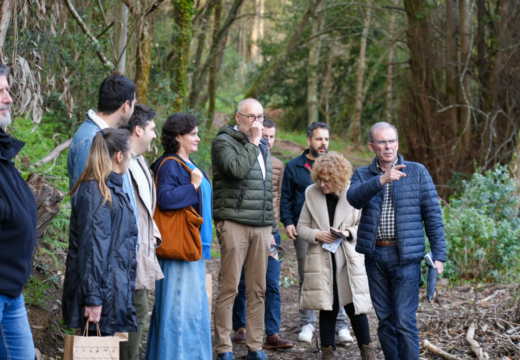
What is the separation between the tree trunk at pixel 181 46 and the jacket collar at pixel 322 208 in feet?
22.0

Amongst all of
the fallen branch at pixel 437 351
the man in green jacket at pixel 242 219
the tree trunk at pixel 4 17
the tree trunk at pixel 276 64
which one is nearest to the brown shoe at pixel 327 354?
the man in green jacket at pixel 242 219

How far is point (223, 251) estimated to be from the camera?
5016 millimetres

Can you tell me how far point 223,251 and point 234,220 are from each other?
307mm

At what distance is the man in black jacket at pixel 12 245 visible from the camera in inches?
109

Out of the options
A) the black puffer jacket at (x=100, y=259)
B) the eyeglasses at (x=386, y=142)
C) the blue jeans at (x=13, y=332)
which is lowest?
the blue jeans at (x=13, y=332)

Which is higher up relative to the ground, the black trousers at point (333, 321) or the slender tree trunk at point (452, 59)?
the slender tree trunk at point (452, 59)

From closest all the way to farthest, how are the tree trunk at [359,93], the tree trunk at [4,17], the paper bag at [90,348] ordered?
the paper bag at [90,348]
the tree trunk at [4,17]
the tree trunk at [359,93]

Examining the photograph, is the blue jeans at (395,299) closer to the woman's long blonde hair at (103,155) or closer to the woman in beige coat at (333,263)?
the woman in beige coat at (333,263)

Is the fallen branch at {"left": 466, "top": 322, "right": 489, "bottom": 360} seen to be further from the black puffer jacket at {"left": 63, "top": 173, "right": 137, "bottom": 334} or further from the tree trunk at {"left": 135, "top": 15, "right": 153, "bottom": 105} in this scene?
the tree trunk at {"left": 135, "top": 15, "right": 153, "bottom": 105}

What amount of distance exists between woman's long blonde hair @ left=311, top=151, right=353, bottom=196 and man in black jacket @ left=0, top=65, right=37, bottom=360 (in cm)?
285

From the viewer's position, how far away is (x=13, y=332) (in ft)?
9.36

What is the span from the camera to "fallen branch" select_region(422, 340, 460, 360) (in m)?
4.94

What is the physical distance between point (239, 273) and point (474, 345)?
7.43 ft

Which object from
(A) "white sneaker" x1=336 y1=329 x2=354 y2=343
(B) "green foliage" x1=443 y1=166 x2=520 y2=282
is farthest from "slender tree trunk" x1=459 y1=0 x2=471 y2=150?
(A) "white sneaker" x1=336 y1=329 x2=354 y2=343
